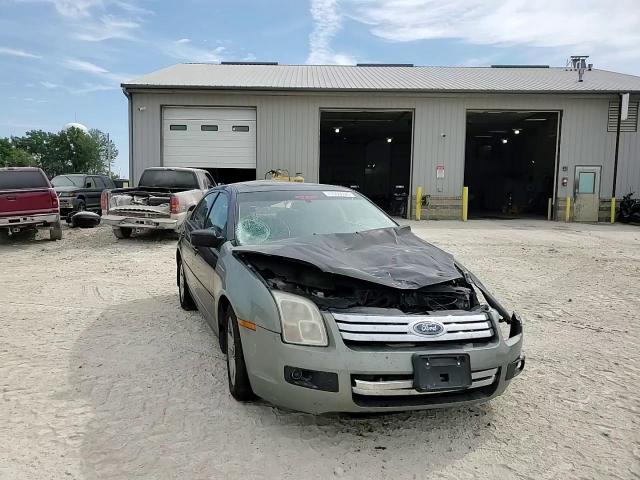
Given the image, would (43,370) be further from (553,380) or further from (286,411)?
(553,380)

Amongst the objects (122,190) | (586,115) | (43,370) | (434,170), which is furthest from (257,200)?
(586,115)

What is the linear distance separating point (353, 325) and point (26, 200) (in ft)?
33.7

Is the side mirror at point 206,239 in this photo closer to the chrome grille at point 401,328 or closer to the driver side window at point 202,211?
the driver side window at point 202,211

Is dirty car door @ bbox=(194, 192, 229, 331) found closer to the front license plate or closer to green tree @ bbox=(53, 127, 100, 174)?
the front license plate

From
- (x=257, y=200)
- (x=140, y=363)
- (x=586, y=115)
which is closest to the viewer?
(x=140, y=363)

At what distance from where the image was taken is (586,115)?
19.2 m

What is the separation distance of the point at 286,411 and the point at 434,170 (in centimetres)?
1711

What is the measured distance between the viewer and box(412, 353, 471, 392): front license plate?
8.63ft

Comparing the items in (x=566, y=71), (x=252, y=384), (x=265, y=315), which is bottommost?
(x=252, y=384)

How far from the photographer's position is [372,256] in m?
3.47

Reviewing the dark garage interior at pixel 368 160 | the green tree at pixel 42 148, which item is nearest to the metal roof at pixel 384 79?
the dark garage interior at pixel 368 160

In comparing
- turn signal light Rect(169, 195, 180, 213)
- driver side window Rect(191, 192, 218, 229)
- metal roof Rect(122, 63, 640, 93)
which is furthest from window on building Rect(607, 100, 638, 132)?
driver side window Rect(191, 192, 218, 229)

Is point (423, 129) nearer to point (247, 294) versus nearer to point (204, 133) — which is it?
point (204, 133)

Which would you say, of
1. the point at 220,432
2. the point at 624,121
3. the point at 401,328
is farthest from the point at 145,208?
the point at 624,121
